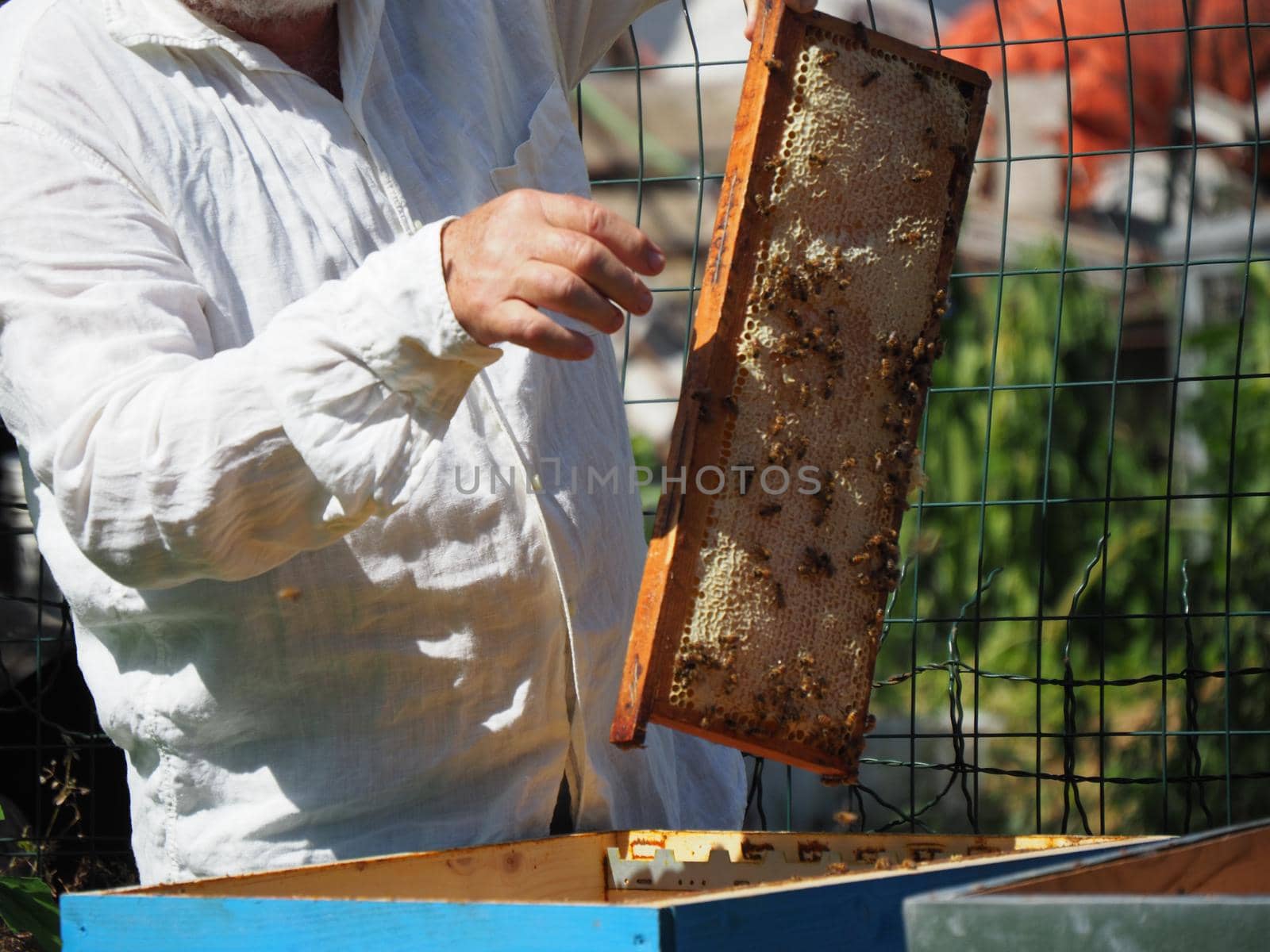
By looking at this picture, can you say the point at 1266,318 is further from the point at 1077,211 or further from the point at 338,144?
the point at 338,144

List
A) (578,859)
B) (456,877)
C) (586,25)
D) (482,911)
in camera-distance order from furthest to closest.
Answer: (586,25), (578,859), (456,877), (482,911)

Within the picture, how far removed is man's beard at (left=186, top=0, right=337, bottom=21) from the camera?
160cm

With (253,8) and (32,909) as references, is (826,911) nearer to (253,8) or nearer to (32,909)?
(253,8)

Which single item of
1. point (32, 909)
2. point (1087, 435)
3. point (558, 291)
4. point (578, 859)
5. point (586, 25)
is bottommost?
A: point (32, 909)

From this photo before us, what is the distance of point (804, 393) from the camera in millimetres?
1609

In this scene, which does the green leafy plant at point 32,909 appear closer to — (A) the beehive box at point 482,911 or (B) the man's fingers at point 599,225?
(A) the beehive box at point 482,911

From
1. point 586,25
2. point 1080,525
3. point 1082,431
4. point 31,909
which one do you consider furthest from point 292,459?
point 1082,431

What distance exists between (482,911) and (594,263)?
0.55 meters

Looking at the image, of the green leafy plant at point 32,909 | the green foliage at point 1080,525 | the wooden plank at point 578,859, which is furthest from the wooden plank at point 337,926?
the green foliage at point 1080,525

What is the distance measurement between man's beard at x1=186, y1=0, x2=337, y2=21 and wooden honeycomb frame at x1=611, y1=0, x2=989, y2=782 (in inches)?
20.3

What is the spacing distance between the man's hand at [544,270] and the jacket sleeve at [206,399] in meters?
0.03

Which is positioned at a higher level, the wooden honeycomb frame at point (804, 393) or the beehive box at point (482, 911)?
the wooden honeycomb frame at point (804, 393)

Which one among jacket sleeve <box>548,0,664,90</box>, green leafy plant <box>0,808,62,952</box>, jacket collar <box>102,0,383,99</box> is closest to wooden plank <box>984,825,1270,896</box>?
jacket collar <box>102,0,383,99</box>

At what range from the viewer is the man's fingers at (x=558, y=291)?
126 centimetres
